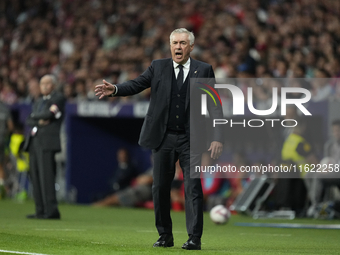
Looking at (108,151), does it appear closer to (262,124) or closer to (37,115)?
→ (262,124)

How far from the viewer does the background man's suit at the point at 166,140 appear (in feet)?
21.0

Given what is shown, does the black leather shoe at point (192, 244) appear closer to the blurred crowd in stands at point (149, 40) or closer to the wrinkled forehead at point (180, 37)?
the wrinkled forehead at point (180, 37)

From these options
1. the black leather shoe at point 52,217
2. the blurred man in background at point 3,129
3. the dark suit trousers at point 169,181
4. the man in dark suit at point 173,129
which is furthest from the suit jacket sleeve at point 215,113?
the blurred man in background at point 3,129

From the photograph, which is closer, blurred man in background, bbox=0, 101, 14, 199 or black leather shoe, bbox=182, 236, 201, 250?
black leather shoe, bbox=182, 236, 201, 250

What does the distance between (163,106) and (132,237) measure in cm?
211


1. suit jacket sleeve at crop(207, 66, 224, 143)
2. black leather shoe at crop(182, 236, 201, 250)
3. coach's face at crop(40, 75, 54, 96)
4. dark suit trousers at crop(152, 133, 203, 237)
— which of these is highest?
coach's face at crop(40, 75, 54, 96)

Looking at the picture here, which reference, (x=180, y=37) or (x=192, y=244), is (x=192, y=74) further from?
(x=192, y=244)

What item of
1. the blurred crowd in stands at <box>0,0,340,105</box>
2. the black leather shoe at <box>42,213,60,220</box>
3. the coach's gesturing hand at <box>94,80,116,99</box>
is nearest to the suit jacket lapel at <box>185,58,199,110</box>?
the coach's gesturing hand at <box>94,80,116,99</box>

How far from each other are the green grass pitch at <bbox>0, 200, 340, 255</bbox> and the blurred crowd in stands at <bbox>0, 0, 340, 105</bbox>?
11.9 feet

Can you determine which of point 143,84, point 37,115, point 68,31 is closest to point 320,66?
point 37,115

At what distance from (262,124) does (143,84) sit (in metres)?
6.03

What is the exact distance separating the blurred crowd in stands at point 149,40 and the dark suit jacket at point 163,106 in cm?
612

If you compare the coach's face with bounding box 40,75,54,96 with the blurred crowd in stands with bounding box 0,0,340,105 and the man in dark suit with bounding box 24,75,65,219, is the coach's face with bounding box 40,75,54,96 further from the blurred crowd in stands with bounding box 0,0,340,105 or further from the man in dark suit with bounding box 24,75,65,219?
the blurred crowd in stands with bounding box 0,0,340,105

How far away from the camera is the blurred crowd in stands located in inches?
563
